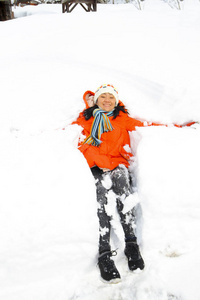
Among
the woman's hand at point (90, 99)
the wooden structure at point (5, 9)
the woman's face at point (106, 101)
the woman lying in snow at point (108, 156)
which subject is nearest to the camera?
the woman lying in snow at point (108, 156)

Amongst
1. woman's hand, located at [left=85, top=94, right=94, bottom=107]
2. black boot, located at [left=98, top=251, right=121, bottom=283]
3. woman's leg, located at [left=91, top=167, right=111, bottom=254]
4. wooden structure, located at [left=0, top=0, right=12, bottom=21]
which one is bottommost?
black boot, located at [left=98, top=251, right=121, bottom=283]

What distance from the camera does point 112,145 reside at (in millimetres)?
2027

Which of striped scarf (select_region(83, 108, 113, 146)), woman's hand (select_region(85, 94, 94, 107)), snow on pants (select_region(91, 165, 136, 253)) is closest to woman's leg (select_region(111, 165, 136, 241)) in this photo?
snow on pants (select_region(91, 165, 136, 253))

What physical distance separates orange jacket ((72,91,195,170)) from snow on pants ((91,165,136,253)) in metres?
0.08

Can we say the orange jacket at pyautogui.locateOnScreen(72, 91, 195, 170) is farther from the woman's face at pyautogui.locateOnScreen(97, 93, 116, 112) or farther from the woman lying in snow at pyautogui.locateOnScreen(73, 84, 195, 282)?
the woman's face at pyautogui.locateOnScreen(97, 93, 116, 112)

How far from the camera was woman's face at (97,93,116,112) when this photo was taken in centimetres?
219

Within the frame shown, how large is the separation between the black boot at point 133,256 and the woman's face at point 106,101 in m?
1.30

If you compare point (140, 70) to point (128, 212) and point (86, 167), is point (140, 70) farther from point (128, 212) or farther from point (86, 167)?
point (128, 212)

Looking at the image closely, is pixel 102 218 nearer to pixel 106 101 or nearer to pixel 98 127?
pixel 98 127

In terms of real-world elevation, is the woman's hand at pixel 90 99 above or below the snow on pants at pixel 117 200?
above

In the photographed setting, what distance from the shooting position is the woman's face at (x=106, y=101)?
86.4 inches

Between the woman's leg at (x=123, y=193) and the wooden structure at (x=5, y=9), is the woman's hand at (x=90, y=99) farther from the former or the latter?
the wooden structure at (x=5, y=9)

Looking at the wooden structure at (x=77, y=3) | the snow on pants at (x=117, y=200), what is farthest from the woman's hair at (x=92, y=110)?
the wooden structure at (x=77, y=3)

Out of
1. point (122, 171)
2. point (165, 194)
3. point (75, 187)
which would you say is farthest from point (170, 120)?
point (75, 187)
